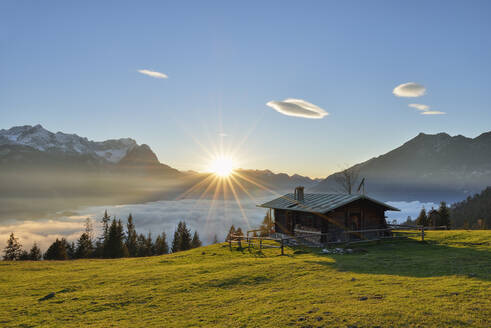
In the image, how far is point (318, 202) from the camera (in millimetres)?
37562

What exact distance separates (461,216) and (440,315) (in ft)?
592

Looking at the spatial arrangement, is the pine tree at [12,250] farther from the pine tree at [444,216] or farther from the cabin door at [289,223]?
the pine tree at [444,216]

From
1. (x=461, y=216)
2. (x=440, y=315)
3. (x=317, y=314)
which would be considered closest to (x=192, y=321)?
(x=317, y=314)

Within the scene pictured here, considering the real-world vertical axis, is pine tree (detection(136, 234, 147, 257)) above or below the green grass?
below

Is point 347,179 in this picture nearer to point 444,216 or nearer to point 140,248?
point 444,216

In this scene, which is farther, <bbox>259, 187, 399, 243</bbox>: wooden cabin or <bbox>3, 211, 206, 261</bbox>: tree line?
<bbox>3, 211, 206, 261</bbox>: tree line

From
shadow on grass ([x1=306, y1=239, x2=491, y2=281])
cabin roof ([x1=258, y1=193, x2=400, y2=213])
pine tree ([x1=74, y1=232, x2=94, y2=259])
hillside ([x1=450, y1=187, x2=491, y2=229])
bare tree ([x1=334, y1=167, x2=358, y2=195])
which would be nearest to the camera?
shadow on grass ([x1=306, y1=239, x2=491, y2=281])

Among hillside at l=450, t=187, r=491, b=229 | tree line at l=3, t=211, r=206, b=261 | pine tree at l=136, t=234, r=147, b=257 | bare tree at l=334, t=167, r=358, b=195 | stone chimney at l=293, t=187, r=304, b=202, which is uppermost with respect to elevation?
bare tree at l=334, t=167, r=358, b=195

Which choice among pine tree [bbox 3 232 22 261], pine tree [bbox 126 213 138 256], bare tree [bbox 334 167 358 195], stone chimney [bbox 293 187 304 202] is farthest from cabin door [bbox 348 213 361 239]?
pine tree [bbox 3 232 22 261]

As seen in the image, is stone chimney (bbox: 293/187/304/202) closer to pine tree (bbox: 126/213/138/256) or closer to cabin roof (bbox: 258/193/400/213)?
cabin roof (bbox: 258/193/400/213)

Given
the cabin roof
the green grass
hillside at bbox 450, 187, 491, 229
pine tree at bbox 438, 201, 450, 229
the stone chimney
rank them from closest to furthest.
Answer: the green grass < the cabin roof < the stone chimney < pine tree at bbox 438, 201, 450, 229 < hillside at bbox 450, 187, 491, 229

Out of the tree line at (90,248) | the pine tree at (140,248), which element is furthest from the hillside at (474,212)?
the pine tree at (140,248)

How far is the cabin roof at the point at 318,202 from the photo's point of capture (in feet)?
113

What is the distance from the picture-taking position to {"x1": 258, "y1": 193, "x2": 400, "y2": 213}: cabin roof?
34.4 meters
